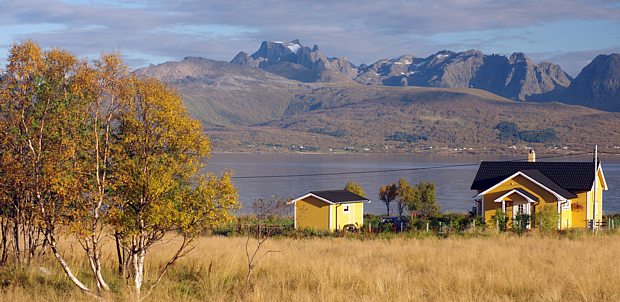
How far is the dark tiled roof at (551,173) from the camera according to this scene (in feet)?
129

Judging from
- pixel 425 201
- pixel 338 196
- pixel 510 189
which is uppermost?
pixel 510 189

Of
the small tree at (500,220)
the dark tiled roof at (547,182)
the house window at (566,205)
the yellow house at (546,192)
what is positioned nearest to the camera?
the small tree at (500,220)

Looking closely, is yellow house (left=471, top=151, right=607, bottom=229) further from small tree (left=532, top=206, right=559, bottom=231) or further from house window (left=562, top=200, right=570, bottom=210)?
small tree (left=532, top=206, right=559, bottom=231)

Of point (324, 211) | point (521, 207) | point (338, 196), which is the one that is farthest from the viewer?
point (338, 196)

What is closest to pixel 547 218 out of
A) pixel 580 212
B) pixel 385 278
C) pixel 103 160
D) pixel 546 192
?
pixel 546 192

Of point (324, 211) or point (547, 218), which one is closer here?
point (547, 218)

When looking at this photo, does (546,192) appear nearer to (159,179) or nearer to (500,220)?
(500,220)

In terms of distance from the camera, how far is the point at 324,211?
41094 mm

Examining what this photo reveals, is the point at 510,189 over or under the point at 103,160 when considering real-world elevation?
under

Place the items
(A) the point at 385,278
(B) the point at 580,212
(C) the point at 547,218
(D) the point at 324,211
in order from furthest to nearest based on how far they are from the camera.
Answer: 1. (D) the point at 324,211
2. (B) the point at 580,212
3. (C) the point at 547,218
4. (A) the point at 385,278

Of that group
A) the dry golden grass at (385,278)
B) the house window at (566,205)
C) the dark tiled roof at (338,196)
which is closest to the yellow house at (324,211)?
the dark tiled roof at (338,196)

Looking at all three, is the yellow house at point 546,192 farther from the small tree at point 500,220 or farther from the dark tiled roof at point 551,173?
the small tree at point 500,220

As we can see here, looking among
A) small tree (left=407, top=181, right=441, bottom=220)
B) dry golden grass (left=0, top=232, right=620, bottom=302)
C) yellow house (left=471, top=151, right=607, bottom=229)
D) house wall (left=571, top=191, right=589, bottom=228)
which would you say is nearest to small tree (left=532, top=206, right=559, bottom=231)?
yellow house (left=471, top=151, right=607, bottom=229)

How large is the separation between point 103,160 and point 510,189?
31.8 metres
